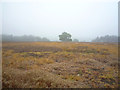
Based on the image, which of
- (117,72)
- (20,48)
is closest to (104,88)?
(117,72)

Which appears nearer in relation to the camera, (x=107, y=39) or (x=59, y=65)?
(x=59, y=65)

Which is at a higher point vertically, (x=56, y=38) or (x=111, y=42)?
(x=56, y=38)

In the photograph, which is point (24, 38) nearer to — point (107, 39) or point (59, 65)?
point (59, 65)

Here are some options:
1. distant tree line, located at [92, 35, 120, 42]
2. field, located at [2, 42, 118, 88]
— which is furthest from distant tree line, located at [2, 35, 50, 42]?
distant tree line, located at [92, 35, 120, 42]

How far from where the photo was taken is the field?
2.64 meters

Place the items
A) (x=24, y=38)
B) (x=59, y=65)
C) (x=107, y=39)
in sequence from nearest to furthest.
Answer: (x=59, y=65) → (x=24, y=38) → (x=107, y=39)

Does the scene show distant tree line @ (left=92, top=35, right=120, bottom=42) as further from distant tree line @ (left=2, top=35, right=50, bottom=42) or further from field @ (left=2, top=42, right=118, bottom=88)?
distant tree line @ (left=2, top=35, right=50, bottom=42)

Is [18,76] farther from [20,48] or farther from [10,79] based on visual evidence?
[20,48]

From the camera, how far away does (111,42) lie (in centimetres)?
517

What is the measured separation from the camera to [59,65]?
3.77 metres

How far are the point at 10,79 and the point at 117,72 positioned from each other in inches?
193

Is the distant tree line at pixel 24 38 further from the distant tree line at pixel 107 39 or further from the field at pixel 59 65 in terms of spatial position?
the distant tree line at pixel 107 39

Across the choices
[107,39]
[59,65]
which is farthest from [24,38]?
[107,39]

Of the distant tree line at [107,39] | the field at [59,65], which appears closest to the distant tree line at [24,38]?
the field at [59,65]
